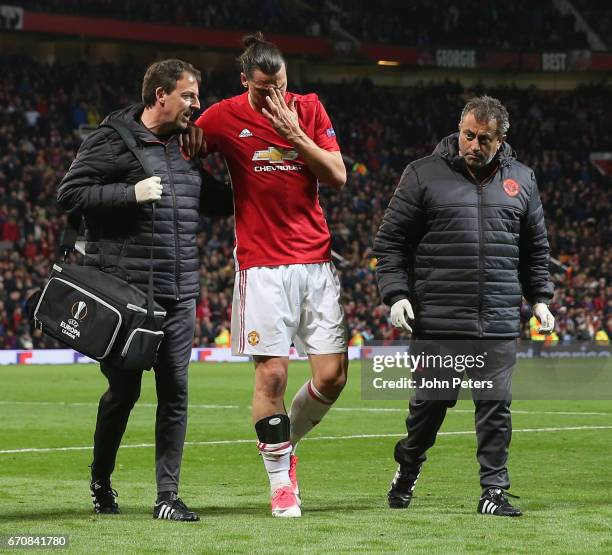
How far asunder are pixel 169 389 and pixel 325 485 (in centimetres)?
227

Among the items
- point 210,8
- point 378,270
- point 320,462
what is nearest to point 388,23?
point 210,8

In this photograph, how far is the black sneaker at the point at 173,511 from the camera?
286 inches

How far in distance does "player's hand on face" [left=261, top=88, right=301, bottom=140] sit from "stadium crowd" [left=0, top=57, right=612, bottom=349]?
75.0 ft

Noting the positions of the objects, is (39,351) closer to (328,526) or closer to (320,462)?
(320,462)

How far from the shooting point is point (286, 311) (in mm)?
7734

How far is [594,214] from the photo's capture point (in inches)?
1753

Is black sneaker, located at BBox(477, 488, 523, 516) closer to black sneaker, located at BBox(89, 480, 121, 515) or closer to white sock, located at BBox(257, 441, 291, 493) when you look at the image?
white sock, located at BBox(257, 441, 291, 493)

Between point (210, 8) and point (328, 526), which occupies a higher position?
point (210, 8)

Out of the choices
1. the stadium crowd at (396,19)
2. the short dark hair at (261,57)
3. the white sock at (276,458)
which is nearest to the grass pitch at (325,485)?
the white sock at (276,458)

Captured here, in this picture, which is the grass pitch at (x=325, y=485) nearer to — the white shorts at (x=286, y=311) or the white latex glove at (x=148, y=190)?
the white shorts at (x=286, y=311)

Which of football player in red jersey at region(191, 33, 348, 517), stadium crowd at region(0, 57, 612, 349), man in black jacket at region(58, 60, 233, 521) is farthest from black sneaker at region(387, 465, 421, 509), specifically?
stadium crowd at region(0, 57, 612, 349)

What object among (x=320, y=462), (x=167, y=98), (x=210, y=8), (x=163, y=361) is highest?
(x=210, y=8)

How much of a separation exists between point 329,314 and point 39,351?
22.9 meters

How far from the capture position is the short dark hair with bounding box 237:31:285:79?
7551 millimetres
